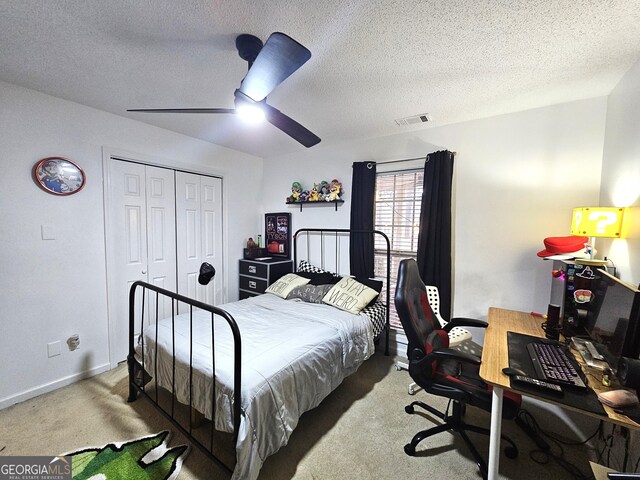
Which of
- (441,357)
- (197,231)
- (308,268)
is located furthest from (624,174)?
(197,231)

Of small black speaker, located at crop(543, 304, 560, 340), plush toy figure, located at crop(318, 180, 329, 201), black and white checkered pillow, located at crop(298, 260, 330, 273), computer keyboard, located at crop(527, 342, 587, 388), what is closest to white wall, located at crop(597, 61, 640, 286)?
small black speaker, located at crop(543, 304, 560, 340)

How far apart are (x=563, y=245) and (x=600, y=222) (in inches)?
12.6

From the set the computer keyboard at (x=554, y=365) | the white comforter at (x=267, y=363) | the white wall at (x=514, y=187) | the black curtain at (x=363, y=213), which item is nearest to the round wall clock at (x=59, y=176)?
the white comforter at (x=267, y=363)

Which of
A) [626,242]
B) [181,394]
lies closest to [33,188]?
[181,394]

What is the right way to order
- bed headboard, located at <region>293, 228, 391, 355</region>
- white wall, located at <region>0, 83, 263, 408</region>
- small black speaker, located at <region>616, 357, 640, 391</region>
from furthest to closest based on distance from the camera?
bed headboard, located at <region>293, 228, 391, 355</region> < white wall, located at <region>0, 83, 263, 408</region> < small black speaker, located at <region>616, 357, 640, 391</region>

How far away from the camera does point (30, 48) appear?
154 centimetres

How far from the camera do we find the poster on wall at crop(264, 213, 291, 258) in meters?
3.71

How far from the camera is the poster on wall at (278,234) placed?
3.71 m

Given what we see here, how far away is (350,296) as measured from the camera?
103 inches

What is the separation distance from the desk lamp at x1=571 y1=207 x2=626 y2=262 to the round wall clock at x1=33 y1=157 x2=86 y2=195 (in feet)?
12.5

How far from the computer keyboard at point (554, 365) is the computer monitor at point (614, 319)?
0.15 metres

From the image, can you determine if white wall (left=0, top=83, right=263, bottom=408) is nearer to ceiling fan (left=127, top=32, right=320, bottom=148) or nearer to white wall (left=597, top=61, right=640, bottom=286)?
ceiling fan (left=127, top=32, right=320, bottom=148)

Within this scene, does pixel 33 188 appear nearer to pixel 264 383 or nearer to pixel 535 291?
pixel 264 383

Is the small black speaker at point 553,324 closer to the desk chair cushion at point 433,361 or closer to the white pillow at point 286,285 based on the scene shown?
the desk chair cushion at point 433,361
